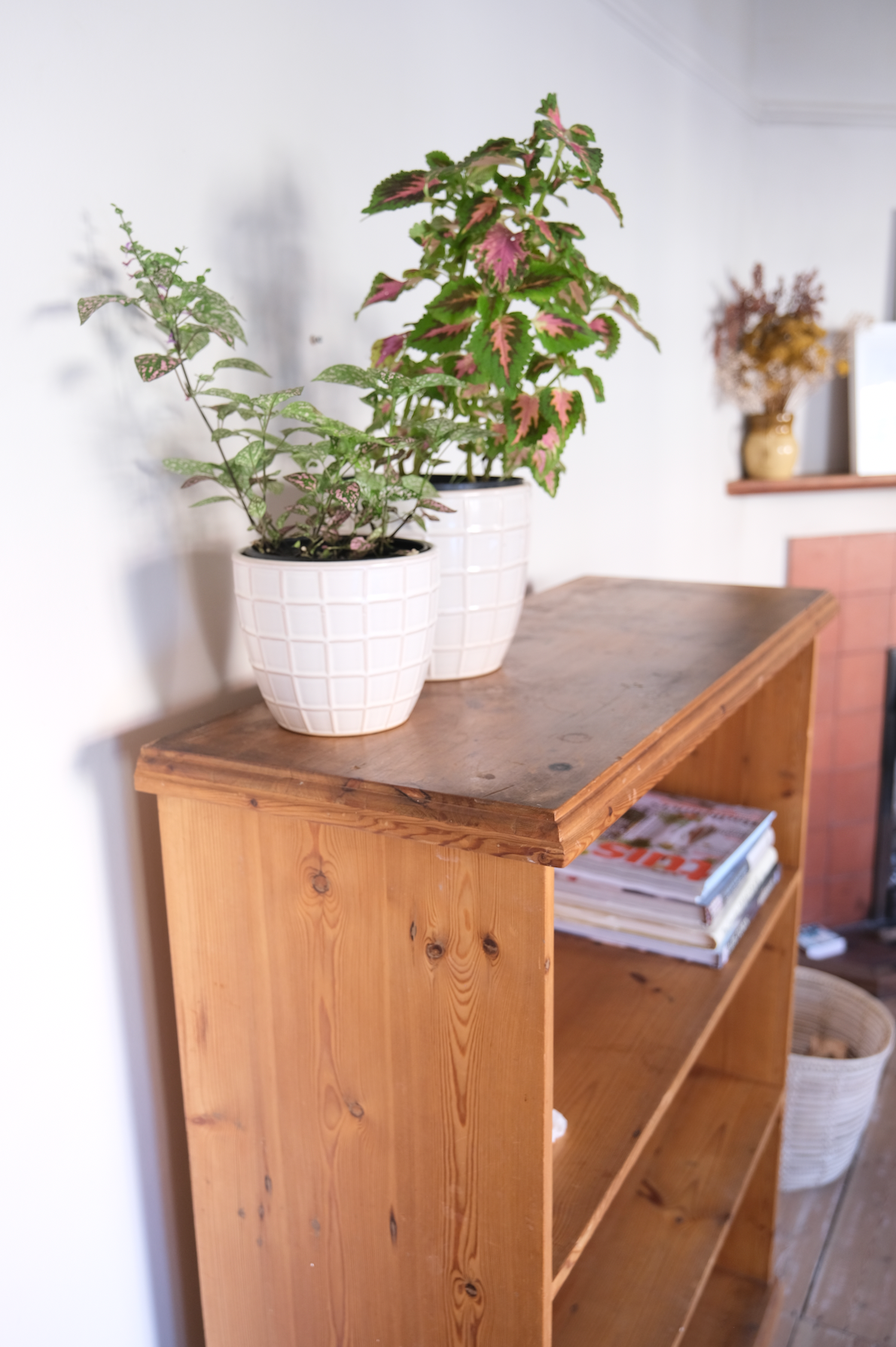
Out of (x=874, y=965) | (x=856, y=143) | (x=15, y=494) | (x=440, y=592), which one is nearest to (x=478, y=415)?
(x=440, y=592)

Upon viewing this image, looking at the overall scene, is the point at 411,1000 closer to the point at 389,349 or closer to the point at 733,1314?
the point at 389,349

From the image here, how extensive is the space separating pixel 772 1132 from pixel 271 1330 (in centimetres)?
96

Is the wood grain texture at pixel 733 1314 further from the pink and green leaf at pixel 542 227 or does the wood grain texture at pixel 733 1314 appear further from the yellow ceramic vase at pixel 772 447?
Result: the yellow ceramic vase at pixel 772 447

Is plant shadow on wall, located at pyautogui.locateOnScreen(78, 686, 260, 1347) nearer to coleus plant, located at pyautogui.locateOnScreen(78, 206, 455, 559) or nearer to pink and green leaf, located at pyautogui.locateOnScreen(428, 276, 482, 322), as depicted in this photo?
coleus plant, located at pyautogui.locateOnScreen(78, 206, 455, 559)

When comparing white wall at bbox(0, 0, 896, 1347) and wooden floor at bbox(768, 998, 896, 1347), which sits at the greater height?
white wall at bbox(0, 0, 896, 1347)

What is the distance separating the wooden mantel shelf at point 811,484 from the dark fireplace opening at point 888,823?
0.51m

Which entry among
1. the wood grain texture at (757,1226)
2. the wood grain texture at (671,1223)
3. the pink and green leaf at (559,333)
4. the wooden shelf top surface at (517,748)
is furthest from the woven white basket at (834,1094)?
the pink and green leaf at (559,333)

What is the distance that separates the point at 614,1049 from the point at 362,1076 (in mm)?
422

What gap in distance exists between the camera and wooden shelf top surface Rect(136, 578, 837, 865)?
710 millimetres

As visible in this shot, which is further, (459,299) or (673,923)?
(673,923)

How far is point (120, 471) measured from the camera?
88cm

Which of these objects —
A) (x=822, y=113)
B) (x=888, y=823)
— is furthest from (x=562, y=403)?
(x=888, y=823)

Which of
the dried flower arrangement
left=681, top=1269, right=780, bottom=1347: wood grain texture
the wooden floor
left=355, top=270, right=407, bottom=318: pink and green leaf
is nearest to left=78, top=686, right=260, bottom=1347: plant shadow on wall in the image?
left=355, top=270, right=407, bottom=318: pink and green leaf

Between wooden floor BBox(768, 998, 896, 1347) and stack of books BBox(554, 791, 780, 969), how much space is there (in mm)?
807
